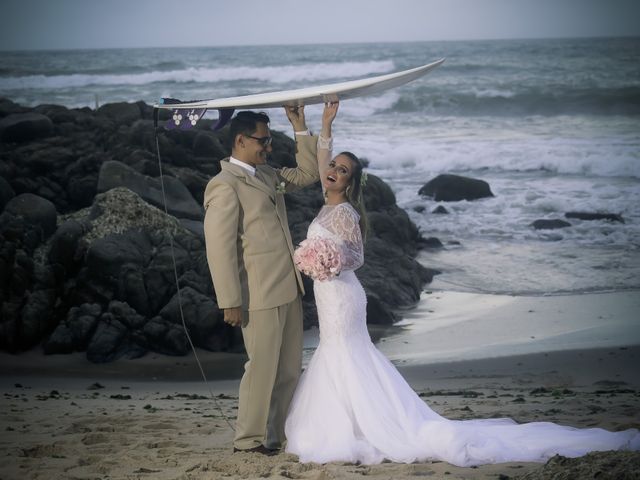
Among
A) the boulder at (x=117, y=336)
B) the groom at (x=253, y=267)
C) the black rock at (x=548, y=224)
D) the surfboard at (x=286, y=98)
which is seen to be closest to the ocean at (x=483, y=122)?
the black rock at (x=548, y=224)

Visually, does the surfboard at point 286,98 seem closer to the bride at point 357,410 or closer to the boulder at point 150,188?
the bride at point 357,410

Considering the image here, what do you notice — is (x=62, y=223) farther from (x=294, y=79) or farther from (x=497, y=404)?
(x=294, y=79)

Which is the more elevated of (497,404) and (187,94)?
(187,94)

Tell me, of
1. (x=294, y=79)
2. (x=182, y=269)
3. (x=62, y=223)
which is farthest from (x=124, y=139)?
(x=294, y=79)

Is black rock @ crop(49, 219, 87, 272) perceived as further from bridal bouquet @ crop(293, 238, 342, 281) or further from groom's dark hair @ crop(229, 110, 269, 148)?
bridal bouquet @ crop(293, 238, 342, 281)

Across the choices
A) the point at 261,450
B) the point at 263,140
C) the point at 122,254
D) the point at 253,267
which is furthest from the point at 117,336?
the point at 263,140

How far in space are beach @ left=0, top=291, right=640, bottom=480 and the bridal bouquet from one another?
0.97 metres

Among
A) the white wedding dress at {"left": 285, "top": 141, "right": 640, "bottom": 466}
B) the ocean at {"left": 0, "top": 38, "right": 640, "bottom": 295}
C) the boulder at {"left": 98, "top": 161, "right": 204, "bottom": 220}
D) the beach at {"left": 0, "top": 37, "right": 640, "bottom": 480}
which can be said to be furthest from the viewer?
the ocean at {"left": 0, "top": 38, "right": 640, "bottom": 295}

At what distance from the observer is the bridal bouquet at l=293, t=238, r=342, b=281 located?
490 centimetres

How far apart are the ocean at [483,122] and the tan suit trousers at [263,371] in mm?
6252

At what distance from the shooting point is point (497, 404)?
252 inches

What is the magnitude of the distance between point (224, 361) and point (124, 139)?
5616mm

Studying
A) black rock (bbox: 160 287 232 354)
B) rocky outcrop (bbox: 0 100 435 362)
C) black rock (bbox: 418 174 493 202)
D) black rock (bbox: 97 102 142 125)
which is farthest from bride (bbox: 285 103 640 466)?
black rock (bbox: 418 174 493 202)

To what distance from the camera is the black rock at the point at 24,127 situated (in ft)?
44.1
